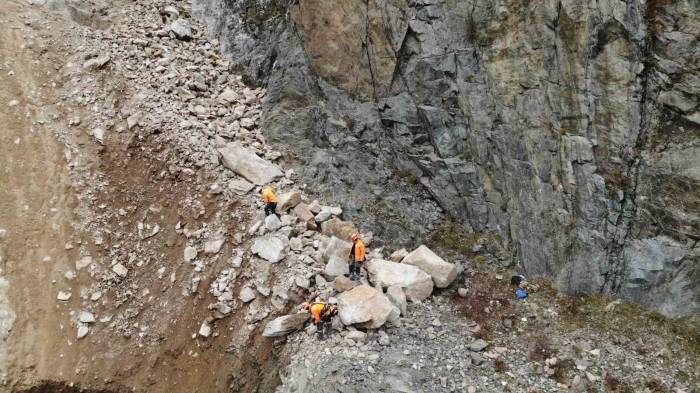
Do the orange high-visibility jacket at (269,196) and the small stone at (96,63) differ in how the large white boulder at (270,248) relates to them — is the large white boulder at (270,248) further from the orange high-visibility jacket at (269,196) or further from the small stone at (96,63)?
the small stone at (96,63)

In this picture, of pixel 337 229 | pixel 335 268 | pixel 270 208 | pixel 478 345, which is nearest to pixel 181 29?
pixel 270 208

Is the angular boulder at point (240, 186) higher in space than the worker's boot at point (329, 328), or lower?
higher

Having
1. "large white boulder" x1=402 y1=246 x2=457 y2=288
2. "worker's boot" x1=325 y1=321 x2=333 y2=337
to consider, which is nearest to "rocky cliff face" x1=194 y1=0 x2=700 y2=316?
"large white boulder" x1=402 y1=246 x2=457 y2=288

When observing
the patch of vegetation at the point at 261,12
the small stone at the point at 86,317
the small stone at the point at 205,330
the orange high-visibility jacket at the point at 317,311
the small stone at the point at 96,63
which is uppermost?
the patch of vegetation at the point at 261,12

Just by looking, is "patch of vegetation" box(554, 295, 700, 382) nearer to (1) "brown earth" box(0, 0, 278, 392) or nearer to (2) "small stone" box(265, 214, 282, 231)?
(1) "brown earth" box(0, 0, 278, 392)

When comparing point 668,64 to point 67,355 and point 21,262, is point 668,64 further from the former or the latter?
point 21,262

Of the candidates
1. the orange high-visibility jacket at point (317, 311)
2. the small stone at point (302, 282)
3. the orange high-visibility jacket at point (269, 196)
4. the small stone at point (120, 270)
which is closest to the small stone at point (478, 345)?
the orange high-visibility jacket at point (317, 311)

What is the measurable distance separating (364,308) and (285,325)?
2096mm

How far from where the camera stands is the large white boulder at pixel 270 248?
45.8 ft

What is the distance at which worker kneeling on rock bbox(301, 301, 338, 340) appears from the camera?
12.1 meters

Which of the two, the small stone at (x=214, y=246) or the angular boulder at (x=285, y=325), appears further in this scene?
the small stone at (x=214, y=246)

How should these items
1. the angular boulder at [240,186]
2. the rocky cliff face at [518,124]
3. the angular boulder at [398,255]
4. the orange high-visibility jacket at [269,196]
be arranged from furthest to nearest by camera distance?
1. the angular boulder at [240,186]
2. the orange high-visibility jacket at [269,196]
3. the angular boulder at [398,255]
4. the rocky cliff face at [518,124]

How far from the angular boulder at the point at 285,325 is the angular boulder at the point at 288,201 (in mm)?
3739

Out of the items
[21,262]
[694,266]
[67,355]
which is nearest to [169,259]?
[67,355]
